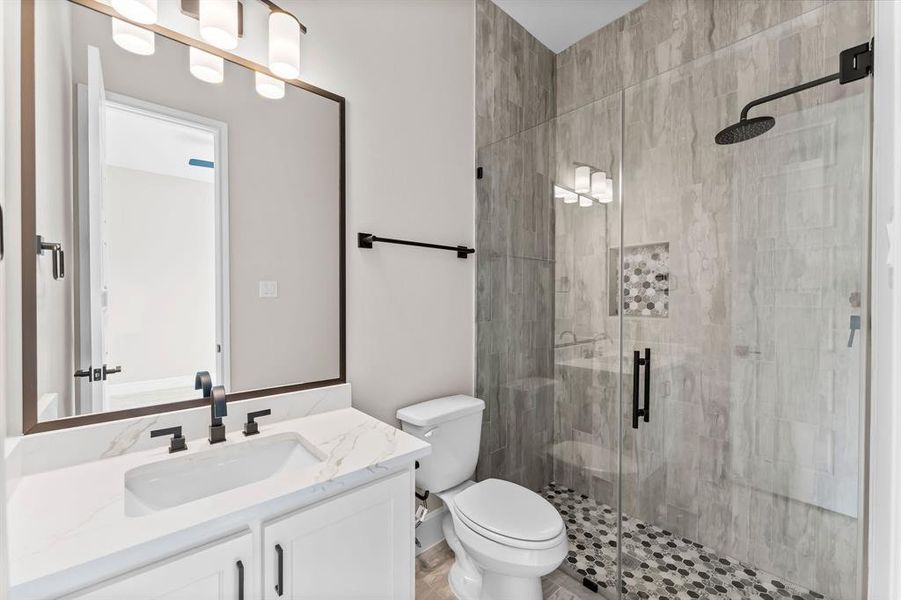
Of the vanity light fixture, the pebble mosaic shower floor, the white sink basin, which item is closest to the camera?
the white sink basin

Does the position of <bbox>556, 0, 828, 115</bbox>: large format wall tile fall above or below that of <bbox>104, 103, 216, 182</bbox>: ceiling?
above

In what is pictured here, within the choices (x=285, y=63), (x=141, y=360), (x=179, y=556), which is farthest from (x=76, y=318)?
(x=285, y=63)

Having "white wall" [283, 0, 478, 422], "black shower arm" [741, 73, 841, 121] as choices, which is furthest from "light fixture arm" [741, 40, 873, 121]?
"white wall" [283, 0, 478, 422]

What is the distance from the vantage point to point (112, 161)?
112cm

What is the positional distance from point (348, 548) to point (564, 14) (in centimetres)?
266

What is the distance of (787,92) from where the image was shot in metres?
1.32

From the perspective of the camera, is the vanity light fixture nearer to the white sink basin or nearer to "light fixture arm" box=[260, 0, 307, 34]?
"light fixture arm" box=[260, 0, 307, 34]

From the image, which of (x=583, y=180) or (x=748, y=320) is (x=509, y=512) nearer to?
(x=748, y=320)

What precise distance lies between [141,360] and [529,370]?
64.0 inches

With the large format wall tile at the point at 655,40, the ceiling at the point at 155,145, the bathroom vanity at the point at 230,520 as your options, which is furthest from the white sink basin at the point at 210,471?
the large format wall tile at the point at 655,40

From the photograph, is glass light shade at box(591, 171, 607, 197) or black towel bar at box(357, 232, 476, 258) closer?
black towel bar at box(357, 232, 476, 258)

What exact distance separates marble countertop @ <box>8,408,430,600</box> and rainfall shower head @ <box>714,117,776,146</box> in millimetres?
1569

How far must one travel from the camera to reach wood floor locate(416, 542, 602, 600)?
5.25 ft

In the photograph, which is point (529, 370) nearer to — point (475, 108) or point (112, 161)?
point (475, 108)
